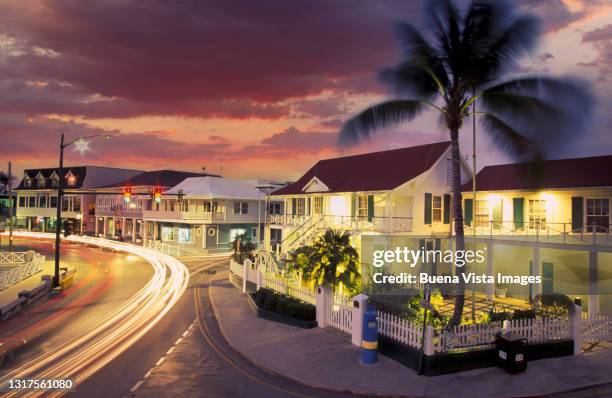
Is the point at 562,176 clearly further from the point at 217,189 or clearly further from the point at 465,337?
the point at 217,189

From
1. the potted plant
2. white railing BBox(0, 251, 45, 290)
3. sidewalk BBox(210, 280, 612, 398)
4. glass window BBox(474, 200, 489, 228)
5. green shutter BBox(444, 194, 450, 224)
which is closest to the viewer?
sidewalk BBox(210, 280, 612, 398)

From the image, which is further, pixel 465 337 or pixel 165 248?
pixel 165 248

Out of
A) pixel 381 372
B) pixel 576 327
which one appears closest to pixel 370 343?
pixel 381 372

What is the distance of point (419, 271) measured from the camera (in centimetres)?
A: 2528

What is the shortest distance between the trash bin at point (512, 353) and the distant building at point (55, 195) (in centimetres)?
6284

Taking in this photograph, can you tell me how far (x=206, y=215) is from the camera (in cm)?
4519

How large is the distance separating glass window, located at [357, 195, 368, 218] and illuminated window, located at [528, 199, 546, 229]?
9232 mm

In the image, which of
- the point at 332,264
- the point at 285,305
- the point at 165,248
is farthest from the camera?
the point at 165,248

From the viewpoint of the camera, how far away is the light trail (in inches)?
461

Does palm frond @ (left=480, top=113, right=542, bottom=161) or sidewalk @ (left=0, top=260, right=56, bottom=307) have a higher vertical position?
palm frond @ (left=480, top=113, right=542, bottom=161)

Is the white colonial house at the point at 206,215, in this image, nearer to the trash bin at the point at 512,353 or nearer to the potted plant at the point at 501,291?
the potted plant at the point at 501,291

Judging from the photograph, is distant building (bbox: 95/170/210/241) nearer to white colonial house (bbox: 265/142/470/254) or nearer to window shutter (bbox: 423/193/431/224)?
white colonial house (bbox: 265/142/470/254)

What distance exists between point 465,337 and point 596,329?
5.70 meters

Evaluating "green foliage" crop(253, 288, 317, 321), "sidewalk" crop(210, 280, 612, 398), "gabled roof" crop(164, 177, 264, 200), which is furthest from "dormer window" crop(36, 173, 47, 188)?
"sidewalk" crop(210, 280, 612, 398)
